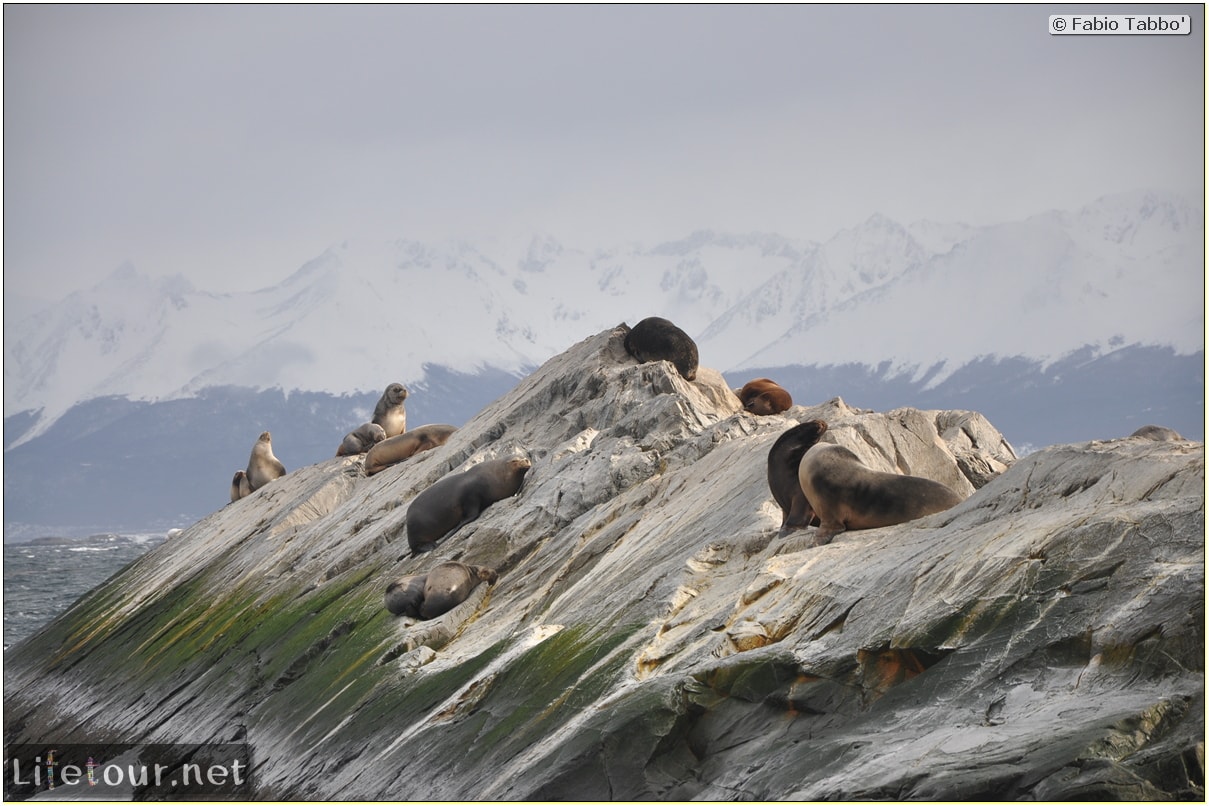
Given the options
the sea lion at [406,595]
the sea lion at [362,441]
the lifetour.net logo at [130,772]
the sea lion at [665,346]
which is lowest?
the lifetour.net logo at [130,772]

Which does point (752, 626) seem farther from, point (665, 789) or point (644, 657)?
point (665, 789)

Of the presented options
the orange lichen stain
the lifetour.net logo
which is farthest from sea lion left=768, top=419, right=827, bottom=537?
the lifetour.net logo

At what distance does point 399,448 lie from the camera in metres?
23.8

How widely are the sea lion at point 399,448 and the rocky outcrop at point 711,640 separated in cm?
324

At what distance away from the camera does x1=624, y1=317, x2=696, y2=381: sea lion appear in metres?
20.8

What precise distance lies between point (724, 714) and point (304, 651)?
806 centimetres

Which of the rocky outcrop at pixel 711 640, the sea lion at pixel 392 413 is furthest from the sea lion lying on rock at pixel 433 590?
the sea lion at pixel 392 413

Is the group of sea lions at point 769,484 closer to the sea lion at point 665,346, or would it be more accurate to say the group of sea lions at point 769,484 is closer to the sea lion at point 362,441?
the sea lion at point 665,346

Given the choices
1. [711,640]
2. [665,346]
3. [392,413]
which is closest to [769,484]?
[711,640]

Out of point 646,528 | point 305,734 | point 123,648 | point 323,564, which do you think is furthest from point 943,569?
point 123,648

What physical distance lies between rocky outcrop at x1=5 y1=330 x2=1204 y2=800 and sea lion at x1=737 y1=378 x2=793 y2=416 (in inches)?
11.0

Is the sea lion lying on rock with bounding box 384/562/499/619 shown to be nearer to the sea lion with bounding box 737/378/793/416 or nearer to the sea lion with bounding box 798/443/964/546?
the sea lion with bounding box 798/443/964/546

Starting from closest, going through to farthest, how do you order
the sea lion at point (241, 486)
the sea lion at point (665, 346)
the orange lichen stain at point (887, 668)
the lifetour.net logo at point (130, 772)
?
the orange lichen stain at point (887, 668), the lifetour.net logo at point (130, 772), the sea lion at point (665, 346), the sea lion at point (241, 486)

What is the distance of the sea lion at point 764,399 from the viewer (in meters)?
19.9
